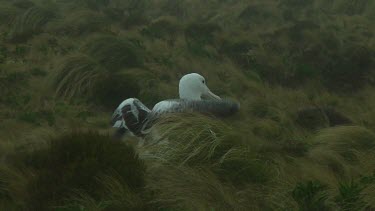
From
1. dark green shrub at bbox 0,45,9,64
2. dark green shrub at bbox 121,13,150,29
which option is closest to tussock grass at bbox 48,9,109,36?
dark green shrub at bbox 121,13,150,29

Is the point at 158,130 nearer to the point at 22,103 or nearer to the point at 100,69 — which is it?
the point at 22,103

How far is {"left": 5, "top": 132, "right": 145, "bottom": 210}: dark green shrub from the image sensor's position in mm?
4676

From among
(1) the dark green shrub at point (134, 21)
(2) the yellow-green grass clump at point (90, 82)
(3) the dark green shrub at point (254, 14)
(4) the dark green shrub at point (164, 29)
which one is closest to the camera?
(2) the yellow-green grass clump at point (90, 82)

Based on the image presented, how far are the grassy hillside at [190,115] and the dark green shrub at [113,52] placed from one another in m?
0.02

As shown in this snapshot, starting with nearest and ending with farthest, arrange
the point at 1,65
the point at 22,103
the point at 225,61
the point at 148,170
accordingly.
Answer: the point at 148,170 → the point at 22,103 → the point at 1,65 → the point at 225,61

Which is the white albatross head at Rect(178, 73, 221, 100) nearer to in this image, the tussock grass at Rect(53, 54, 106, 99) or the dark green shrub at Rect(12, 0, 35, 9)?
the tussock grass at Rect(53, 54, 106, 99)

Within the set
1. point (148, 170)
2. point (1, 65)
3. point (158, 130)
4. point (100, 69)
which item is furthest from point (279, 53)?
point (148, 170)

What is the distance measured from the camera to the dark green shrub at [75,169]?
4.68 metres

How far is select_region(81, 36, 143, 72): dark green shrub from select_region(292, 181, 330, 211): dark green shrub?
5.23m

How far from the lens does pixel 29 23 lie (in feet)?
40.4

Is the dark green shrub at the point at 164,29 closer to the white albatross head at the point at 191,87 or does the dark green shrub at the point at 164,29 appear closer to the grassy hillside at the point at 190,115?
the grassy hillside at the point at 190,115

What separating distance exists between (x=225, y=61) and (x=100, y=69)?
9.07ft

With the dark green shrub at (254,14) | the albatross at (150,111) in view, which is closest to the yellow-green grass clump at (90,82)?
the albatross at (150,111)

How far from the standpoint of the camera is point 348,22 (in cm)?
1443
